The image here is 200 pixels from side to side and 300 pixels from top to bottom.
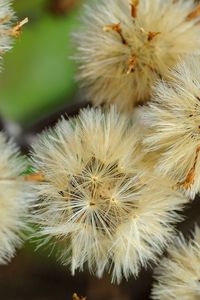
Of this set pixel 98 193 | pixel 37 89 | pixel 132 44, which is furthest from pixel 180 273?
pixel 37 89

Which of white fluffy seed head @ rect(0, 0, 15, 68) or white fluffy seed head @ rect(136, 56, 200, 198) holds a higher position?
white fluffy seed head @ rect(0, 0, 15, 68)

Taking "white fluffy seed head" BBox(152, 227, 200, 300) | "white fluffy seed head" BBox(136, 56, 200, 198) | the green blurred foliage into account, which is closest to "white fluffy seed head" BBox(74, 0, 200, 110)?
"white fluffy seed head" BBox(136, 56, 200, 198)

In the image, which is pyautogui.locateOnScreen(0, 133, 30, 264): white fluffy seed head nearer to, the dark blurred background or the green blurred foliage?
the dark blurred background

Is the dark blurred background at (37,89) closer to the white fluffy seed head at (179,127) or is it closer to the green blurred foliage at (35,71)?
the green blurred foliage at (35,71)

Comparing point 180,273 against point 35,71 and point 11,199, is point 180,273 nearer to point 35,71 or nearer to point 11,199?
point 11,199

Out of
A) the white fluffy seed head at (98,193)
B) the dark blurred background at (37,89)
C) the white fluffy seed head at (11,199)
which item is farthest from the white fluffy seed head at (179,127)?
the dark blurred background at (37,89)

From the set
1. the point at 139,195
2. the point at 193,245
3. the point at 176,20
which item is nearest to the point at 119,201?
the point at 139,195

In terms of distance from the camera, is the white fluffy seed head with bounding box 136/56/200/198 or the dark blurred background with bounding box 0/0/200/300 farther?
the dark blurred background with bounding box 0/0/200/300
